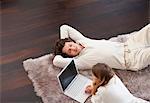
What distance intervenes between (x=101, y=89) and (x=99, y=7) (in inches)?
48.5

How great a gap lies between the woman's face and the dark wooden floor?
28 cm

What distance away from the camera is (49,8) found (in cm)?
277

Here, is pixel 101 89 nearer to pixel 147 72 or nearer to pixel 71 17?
pixel 147 72

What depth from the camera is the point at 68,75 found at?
6.41 ft

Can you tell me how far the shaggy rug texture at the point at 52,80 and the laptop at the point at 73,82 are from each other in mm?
34

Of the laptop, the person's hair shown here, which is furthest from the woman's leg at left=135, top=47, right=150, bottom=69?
the person's hair

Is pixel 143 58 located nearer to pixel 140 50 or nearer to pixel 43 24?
pixel 140 50

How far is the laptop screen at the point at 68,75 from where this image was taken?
6.28 ft

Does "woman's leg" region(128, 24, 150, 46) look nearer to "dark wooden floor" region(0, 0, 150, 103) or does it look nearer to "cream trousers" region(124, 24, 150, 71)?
"cream trousers" region(124, 24, 150, 71)

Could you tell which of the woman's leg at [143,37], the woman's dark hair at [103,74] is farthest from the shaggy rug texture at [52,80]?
the woman's dark hair at [103,74]

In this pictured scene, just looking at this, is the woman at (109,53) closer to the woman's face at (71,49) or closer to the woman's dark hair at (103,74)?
the woman's face at (71,49)

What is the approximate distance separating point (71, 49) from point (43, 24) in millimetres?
616

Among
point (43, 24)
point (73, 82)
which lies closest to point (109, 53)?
point (73, 82)

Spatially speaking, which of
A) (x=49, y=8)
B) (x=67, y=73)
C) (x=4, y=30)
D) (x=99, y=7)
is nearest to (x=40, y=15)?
(x=49, y=8)
